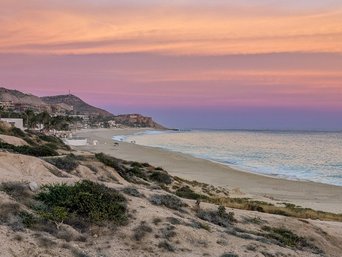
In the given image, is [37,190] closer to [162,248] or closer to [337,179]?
[162,248]

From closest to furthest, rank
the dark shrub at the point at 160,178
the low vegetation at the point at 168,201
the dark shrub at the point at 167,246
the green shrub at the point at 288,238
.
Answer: the dark shrub at the point at 167,246 < the green shrub at the point at 288,238 < the low vegetation at the point at 168,201 < the dark shrub at the point at 160,178

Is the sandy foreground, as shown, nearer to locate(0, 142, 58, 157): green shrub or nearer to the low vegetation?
locate(0, 142, 58, 157): green shrub

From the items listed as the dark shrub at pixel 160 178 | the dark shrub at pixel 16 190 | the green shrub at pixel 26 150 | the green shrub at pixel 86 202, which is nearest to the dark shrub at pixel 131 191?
the green shrub at pixel 86 202

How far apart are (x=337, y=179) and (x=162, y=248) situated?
38.5 metres

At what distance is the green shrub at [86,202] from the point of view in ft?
38.1

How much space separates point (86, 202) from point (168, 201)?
374 centimetres

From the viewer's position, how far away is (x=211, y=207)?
16094mm

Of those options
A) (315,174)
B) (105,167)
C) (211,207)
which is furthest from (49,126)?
(211,207)

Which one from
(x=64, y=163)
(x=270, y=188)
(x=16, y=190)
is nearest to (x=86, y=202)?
(x=16, y=190)

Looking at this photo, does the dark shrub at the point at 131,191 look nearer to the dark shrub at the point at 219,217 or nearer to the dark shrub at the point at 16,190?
the dark shrub at the point at 219,217

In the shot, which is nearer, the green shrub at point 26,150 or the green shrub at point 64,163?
the green shrub at point 64,163

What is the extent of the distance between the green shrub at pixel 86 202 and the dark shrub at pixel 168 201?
202 cm

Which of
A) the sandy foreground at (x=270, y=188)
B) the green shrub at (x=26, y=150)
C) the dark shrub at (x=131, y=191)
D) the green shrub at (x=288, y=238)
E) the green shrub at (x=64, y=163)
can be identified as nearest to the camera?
the green shrub at (x=288, y=238)

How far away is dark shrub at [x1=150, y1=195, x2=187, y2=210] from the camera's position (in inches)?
570
